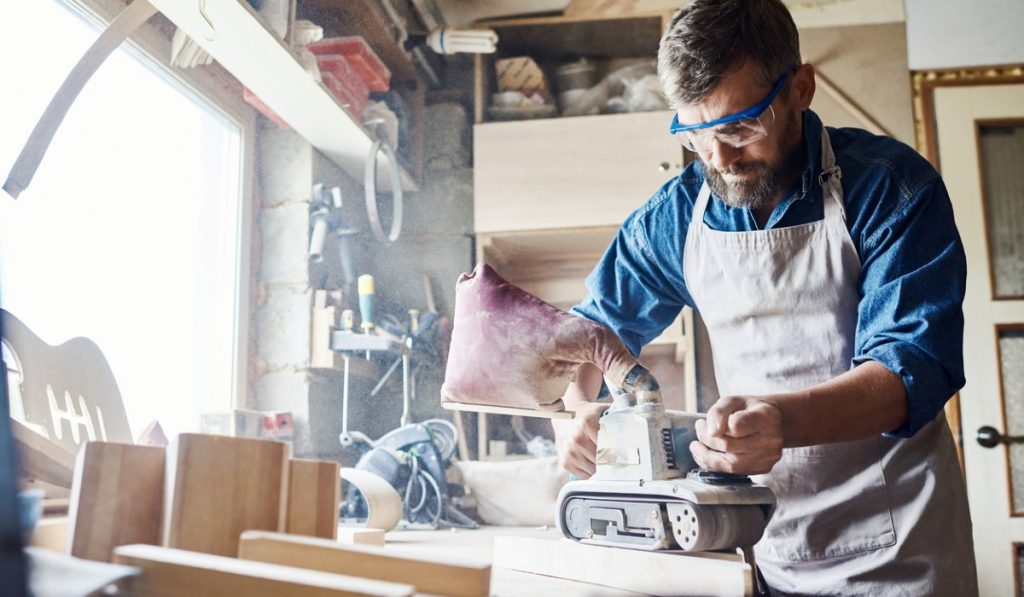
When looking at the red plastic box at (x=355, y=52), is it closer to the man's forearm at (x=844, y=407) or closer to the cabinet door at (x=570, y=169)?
the cabinet door at (x=570, y=169)

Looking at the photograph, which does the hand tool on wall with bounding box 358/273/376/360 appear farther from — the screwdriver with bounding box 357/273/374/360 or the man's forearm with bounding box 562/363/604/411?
the man's forearm with bounding box 562/363/604/411

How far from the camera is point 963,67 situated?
9.10 feet

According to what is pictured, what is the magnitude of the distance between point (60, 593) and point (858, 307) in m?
1.02

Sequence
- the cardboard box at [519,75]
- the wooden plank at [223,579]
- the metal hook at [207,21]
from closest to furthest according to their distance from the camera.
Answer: the wooden plank at [223,579], the metal hook at [207,21], the cardboard box at [519,75]

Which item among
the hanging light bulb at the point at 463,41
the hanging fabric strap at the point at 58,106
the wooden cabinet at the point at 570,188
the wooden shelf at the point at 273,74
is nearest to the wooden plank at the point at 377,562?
the hanging fabric strap at the point at 58,106

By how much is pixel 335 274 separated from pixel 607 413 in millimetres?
1469

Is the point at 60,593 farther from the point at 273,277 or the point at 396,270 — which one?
the point at 396,270

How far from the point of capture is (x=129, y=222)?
175 cm

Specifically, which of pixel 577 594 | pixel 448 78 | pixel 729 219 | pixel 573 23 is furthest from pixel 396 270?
pixel 577 594

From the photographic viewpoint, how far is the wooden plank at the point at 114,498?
23.0 inches

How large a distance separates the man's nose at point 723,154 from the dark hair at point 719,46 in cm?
8

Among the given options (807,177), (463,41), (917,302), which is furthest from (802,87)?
(463,41)

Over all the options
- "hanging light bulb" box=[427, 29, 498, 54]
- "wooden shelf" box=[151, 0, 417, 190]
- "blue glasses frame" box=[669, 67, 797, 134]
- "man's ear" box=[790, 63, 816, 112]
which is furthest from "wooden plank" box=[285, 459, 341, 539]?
"hanging light bulb" box=[427, 29, 498, 54]

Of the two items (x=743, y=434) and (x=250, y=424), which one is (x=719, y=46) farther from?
(x=250, y=424)
